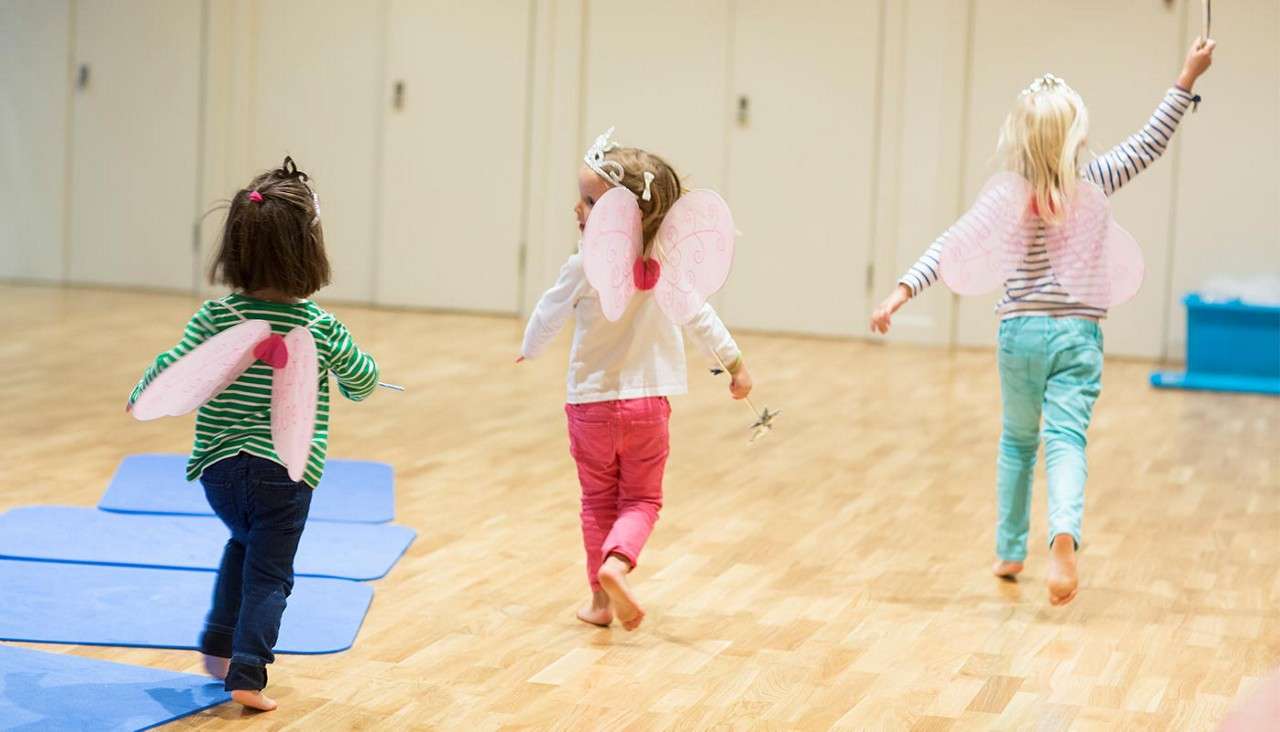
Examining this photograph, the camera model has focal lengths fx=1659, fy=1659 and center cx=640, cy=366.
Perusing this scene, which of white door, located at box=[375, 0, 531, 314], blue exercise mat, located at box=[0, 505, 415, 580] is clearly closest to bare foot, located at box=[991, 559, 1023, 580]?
blue exercise mat, located at box=[0, 505, 415, 580]

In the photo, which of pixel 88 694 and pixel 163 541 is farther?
pixel 163 541

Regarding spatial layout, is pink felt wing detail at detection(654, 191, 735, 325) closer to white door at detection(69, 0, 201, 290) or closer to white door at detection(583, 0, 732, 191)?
white door at detection(583, 0, 732, 191)

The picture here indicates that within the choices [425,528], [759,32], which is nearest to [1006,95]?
[759,32]

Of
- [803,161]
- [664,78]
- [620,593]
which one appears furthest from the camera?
[664,78]

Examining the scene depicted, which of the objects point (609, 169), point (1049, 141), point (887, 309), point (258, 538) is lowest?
point (258, 538)

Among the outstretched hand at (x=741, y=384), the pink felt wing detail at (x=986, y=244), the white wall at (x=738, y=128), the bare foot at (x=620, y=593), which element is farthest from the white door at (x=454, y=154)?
the bare foot at (x=620, y=593)

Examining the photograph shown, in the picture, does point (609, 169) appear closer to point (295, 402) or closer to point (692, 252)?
point (692, 252)

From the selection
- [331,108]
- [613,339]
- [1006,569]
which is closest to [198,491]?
[613,339]

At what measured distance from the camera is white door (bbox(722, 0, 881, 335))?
8484 mm

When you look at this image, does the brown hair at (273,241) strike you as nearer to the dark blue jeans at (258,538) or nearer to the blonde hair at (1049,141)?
the dark blue jeans at (258,538)

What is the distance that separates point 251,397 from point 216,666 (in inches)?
17.8

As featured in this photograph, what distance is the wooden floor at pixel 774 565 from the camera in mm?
2615

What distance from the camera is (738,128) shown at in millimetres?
8672

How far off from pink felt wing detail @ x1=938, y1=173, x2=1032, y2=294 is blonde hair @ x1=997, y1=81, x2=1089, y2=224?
60 mm
